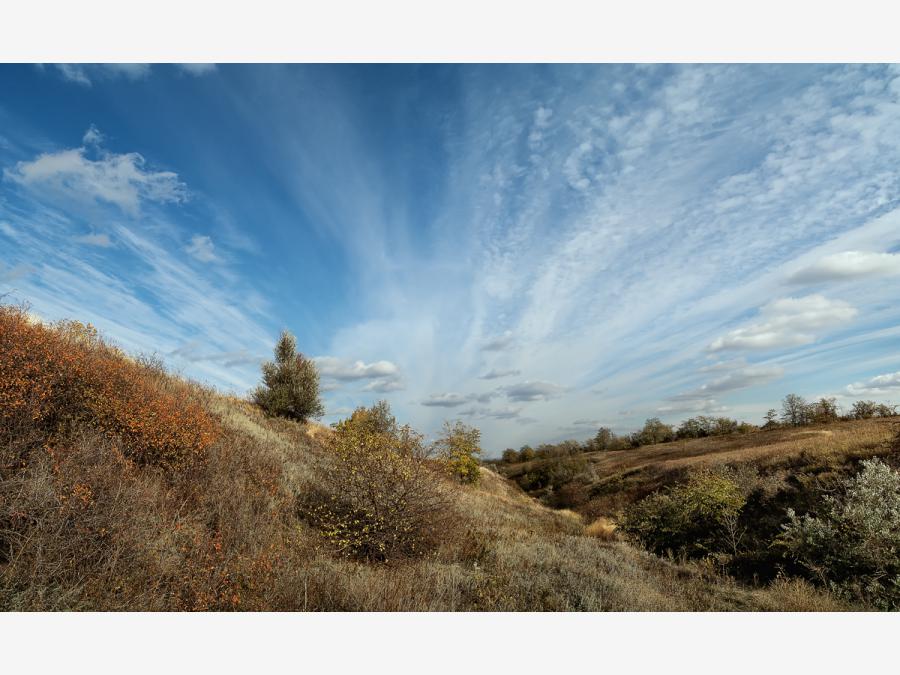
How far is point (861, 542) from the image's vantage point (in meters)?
8.12

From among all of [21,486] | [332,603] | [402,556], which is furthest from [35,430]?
[402,556]

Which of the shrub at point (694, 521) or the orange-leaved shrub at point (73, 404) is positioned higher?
the orange-leaved shrub at point (73, 404)

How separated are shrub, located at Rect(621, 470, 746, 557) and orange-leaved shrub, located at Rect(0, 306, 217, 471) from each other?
14.0 metres

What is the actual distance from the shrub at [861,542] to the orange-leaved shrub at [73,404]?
1347 centimetres

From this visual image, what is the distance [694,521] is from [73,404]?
17.2 metres

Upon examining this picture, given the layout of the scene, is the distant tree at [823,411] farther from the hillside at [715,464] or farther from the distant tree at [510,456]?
the distant tree at [510,456]

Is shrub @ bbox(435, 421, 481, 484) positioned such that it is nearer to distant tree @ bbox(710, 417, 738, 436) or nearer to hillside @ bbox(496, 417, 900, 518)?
hillside @ bbox(496, 417, 900, 518)

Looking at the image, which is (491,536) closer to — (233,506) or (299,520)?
(299,520)

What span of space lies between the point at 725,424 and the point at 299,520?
7120 centimetres

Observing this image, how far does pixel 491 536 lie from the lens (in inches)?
420

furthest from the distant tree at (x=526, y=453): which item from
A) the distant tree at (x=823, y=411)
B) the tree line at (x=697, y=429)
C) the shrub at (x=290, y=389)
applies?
the shrub at (x=290, y=389)

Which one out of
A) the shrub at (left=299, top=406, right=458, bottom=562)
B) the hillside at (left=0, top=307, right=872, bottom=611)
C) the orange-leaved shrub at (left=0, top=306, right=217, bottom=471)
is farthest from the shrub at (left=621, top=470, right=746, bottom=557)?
the orange-leaved shrub at (left=0, top=306, right=217, bottom=471)

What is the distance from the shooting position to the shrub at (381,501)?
801cm

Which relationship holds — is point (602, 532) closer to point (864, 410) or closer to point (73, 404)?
point (73, 404)
